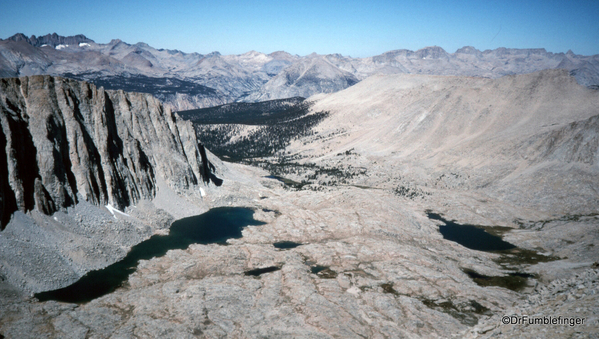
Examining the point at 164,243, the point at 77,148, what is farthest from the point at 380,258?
the point at 77,148

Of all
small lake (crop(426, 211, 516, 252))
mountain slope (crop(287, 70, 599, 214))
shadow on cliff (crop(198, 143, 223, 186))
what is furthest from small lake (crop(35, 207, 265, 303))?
mountain slope (crop(287, 70, 599, 214))

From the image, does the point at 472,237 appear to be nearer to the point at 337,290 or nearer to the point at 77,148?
the point at 337,290

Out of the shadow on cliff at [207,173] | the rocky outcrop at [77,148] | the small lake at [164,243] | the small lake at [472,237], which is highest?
the rocky outcrop at [77,148]

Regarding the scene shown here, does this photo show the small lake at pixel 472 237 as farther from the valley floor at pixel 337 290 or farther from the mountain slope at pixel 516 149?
the mountain slope at pixel 516 149

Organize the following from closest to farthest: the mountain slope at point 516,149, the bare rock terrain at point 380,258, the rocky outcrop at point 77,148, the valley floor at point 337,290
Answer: the valley floor at point 337,290 < the bare rock terrain at point 380,258 < the rocky outcrop at point 77,148 < the mountain slope at point 516,149

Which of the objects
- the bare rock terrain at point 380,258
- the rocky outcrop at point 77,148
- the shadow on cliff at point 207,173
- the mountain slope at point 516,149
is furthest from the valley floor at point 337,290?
the shadow on cliff at point 207,173

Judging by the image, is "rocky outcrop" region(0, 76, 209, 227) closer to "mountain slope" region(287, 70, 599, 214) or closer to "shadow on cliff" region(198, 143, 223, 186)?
"shadow on cliff" region(198, 143, 223, 186)
